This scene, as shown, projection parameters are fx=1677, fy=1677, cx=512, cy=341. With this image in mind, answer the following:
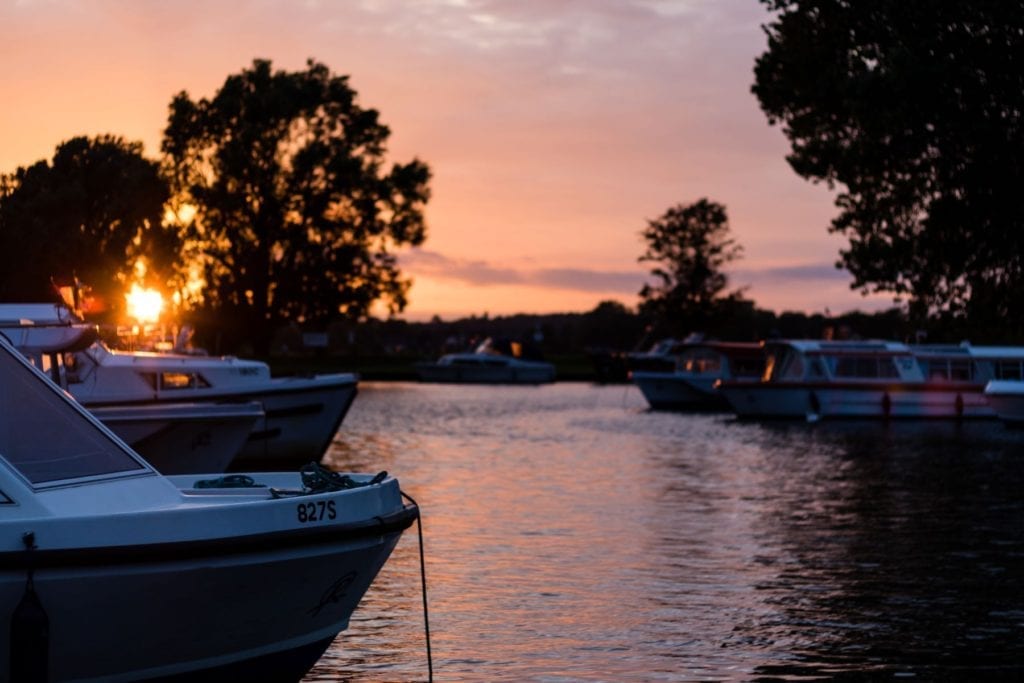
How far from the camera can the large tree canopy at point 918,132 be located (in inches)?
1700

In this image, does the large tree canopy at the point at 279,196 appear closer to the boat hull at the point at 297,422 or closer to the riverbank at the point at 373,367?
the riverbank at the point at 373,367

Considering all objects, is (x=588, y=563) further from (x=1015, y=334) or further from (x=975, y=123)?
(x=1015, y=334)

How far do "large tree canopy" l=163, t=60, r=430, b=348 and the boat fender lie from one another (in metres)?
78.0

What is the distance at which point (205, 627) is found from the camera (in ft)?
36.1

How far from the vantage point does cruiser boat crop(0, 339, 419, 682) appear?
1021cm

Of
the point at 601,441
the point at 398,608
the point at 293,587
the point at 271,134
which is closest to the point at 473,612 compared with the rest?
the point at 398,608

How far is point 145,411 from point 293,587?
16453 millimetres

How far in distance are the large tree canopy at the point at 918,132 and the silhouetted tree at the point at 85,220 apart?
24.8 metres

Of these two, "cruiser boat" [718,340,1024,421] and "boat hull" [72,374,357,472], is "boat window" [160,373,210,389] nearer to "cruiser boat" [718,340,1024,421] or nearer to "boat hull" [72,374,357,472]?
"boat hull" [72,374,357,472]

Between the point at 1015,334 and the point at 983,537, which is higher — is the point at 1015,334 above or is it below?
above

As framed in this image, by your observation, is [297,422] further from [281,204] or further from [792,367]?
[281,204]

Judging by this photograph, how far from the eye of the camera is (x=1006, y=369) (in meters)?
61.1

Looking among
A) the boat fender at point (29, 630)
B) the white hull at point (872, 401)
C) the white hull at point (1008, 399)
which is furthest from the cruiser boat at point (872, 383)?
the boat fender at point (29, 630)

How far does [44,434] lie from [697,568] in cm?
989
